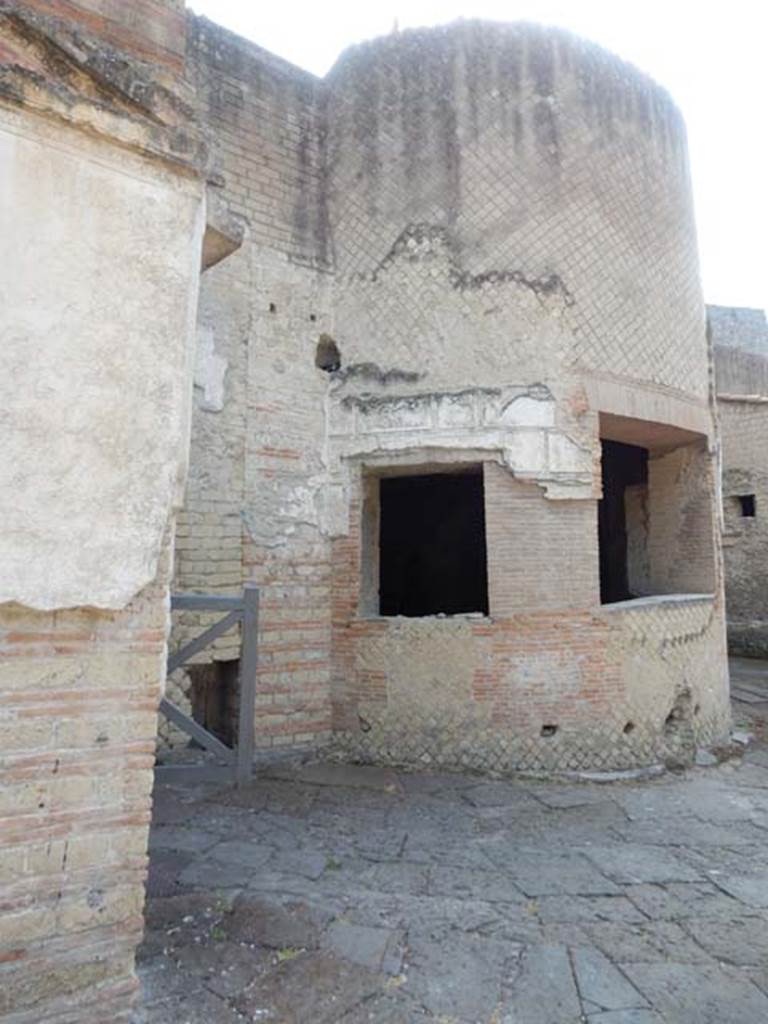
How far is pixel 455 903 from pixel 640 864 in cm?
138

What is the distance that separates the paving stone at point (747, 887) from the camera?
12.8ft

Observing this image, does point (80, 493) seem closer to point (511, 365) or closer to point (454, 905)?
point (454, 905)

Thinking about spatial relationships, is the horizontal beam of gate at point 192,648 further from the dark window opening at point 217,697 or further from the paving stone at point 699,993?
the paving stone at point 699,993

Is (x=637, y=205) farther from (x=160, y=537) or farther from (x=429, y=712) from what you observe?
(x=160, y=537)

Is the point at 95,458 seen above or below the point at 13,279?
below

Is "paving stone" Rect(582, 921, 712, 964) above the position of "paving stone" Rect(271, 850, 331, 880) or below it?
below

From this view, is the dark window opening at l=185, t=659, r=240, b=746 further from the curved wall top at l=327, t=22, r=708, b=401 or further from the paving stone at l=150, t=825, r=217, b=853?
the curved wall top at l=327, t=22, r=708, b=401

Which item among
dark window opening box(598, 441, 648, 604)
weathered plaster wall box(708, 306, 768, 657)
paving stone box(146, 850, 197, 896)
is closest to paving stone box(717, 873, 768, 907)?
paving stone box(146, 850, 197, 896)

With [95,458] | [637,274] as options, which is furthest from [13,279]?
[637,274]

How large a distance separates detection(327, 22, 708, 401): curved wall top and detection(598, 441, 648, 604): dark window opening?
1909mm

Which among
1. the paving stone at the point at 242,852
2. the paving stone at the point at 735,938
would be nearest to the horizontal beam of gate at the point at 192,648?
the paving stone at the point at 242,852

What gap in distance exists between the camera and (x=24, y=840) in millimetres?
2215

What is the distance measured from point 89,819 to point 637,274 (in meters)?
6.96

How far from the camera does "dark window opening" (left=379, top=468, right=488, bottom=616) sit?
424 inches
